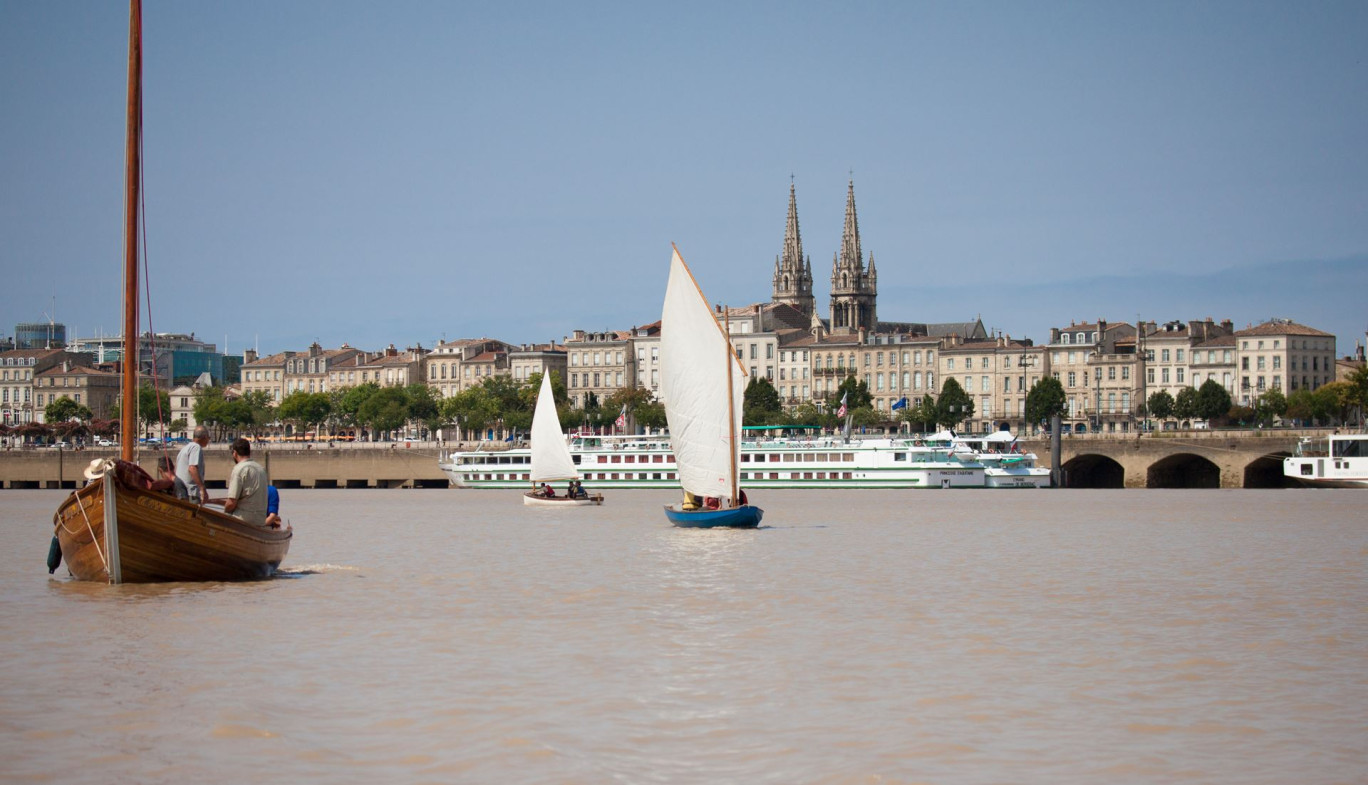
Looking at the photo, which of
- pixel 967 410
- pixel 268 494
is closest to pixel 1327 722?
pixel 268 494

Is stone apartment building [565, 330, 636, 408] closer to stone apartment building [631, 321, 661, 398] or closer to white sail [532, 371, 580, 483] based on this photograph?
stone apartment building [631, 321, 661, 398]

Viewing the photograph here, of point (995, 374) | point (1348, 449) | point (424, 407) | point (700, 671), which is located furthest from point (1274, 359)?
point (700, 671)

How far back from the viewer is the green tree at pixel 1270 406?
12572 cm

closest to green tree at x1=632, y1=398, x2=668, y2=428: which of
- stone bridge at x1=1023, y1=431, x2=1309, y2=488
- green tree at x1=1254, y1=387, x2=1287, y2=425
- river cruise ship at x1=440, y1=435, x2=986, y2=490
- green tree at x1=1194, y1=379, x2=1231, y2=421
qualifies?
stone bridge at x1=1023, y1=431, x2=1309, y2=488

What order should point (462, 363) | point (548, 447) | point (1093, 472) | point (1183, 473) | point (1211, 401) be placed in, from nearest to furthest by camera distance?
point (548, 447) → point (1183, 473) → point (1093, 472) → point (1211, 401) → point (462, 363)

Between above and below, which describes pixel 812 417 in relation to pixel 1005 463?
above

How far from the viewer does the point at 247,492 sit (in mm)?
24750

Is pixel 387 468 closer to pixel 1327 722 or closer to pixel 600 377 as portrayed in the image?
pixel 600 377

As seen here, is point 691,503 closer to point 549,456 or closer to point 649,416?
point 549,456

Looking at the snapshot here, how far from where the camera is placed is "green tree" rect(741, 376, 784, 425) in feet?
429

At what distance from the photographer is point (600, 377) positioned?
160750 mm

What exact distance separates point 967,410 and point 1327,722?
12046cm

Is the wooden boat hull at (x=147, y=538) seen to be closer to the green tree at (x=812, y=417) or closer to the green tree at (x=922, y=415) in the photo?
the green tree at (x=922, y=415)

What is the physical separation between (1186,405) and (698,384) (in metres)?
93.6
